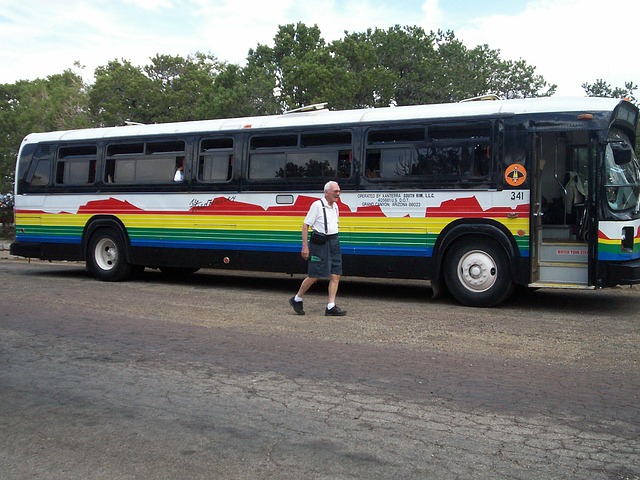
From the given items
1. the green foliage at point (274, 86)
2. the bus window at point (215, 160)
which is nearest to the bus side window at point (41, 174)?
the bus window at point (215, 160)

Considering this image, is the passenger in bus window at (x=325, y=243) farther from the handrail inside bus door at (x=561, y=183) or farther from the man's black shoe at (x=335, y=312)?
the handrail inside bus door at (x=561, y=183)

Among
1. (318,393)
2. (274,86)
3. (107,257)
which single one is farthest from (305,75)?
(318,393)

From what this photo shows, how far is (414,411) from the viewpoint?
516cm

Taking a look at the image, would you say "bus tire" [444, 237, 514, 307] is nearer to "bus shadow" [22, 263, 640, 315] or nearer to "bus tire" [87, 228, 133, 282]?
"bus shadow" [22, 263, 640, 315]

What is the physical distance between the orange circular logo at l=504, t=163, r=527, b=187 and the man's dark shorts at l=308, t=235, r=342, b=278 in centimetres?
272

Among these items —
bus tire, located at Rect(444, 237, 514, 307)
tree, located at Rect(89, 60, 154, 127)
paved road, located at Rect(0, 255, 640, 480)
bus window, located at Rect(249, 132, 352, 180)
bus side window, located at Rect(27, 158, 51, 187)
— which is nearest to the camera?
paved road, located at Rect(0, 255, 640, 480)

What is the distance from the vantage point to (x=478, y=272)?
33.6 feet

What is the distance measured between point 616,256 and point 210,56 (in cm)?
4171

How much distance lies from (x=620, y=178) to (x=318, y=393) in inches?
244

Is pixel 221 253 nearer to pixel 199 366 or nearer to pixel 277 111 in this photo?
pixel 199 366

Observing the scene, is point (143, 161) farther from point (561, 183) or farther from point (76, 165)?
point (561, 183)

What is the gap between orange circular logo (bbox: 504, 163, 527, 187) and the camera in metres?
9.84

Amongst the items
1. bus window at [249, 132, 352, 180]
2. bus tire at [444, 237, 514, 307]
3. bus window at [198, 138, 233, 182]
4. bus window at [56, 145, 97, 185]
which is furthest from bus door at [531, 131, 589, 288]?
bus window at [56, 145, 97, 185]

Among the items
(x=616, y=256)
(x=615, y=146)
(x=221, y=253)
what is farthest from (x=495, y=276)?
(x=221, y=253)
